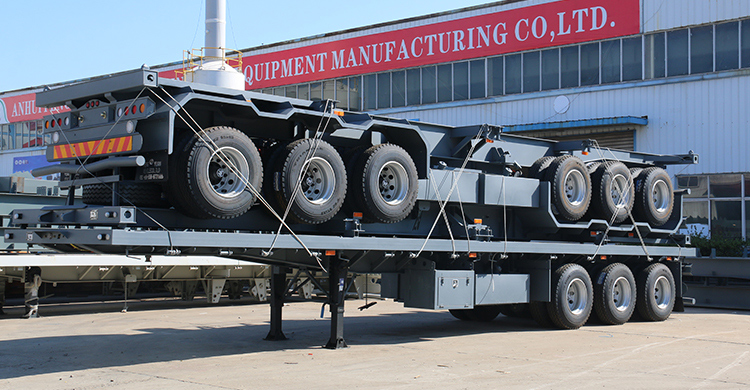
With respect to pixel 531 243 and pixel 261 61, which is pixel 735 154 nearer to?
pixel 531 243

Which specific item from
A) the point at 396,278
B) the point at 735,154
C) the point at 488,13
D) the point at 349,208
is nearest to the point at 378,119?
the point at 349,208

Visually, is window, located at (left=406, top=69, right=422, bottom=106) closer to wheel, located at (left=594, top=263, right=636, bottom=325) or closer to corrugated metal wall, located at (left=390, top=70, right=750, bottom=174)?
corrugated metal wall, located at (left=390, top=70, right=750, bottom=174)

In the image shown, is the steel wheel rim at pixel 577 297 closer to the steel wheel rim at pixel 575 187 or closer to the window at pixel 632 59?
the steel wheel rim at pixel 575 187

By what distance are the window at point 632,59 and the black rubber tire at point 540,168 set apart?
37.7ft

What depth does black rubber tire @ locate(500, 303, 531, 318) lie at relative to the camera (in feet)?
51.2

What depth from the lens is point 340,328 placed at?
36.2 feet

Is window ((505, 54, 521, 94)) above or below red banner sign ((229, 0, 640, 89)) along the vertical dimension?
below

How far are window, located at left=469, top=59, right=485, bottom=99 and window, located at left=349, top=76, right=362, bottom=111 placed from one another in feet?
18.0

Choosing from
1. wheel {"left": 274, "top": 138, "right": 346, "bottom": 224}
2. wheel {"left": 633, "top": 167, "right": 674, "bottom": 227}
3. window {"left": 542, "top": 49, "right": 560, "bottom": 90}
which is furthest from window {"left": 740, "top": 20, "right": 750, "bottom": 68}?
wheel {"left": 274, "top": 138, "right": 346, "bottom": 224}

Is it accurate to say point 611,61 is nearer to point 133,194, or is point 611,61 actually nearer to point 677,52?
point 677,52

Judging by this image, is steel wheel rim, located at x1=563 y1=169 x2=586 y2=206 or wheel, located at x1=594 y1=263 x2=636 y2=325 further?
wheel, located at x1=594 y1=263 x2=636 y2=325

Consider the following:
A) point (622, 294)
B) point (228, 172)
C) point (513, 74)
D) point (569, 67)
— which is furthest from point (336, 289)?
point (513, 74)

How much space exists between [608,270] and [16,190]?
12.9m

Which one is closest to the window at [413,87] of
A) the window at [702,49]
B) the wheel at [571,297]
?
the window at [702,49]
